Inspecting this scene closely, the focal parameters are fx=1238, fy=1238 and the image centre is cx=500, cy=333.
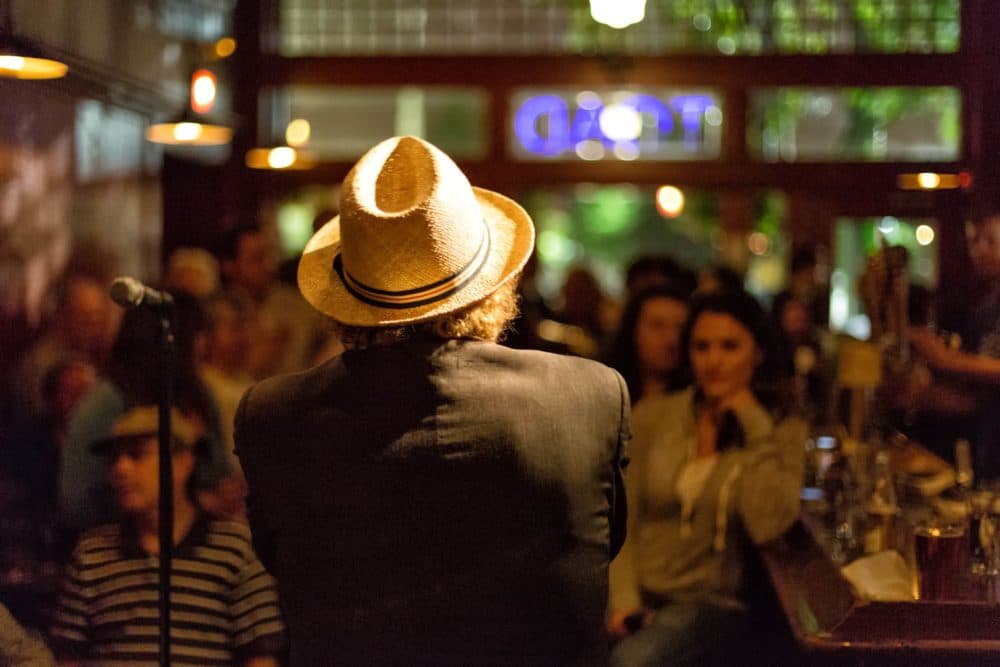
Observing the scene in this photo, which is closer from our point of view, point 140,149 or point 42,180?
point 42,180

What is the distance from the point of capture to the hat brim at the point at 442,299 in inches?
74.3

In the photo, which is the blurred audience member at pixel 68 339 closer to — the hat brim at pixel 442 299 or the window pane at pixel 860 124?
the hat brim at pixel 442 299

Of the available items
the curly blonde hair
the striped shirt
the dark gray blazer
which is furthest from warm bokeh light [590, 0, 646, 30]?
the dark gray blazer

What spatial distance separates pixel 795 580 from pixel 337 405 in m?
1.51

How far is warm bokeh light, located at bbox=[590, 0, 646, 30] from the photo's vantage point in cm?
484

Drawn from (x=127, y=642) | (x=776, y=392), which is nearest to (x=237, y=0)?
(x=776, y=392)

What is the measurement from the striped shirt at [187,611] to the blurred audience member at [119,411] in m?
0.21

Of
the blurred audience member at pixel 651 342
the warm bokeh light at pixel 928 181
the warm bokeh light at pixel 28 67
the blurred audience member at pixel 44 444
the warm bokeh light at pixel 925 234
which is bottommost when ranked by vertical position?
the blurred audience member at pixel 44 444

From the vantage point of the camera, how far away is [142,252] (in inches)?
186

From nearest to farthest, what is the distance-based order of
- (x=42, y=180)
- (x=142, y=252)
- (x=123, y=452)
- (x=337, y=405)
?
1. (x=337, y=405)
2. (x=123, y=452)
3. (x=42, y=180)
4. (x=142, y=252)

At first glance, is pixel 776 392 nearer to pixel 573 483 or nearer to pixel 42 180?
pixel 573 483

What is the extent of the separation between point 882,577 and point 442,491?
122 centimetres

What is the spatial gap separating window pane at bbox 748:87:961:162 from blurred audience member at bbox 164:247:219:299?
2.78 metres

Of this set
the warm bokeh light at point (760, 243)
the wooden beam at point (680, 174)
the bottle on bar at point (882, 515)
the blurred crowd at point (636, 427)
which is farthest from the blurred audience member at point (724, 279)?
the warm bokeh light at point (760, 243)
